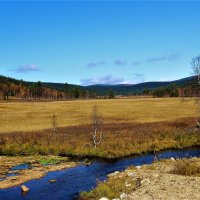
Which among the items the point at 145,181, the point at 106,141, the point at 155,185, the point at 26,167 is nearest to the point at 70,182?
the point at 145,181

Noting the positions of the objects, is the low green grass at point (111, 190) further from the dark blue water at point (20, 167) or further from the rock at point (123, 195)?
the dark blue water at point (20, 167)

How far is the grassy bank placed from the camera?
51.0 metres

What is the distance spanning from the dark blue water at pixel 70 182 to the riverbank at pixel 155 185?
9.29 ft

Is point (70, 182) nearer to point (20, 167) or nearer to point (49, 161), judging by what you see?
point (20, 167)

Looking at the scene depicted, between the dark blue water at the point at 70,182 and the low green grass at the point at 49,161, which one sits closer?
the dark blue water at the point at 70,182

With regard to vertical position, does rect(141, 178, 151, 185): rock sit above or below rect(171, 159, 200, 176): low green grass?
below

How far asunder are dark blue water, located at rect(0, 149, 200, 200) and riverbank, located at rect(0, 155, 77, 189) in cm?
120

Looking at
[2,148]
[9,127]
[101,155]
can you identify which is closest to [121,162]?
[101,155]

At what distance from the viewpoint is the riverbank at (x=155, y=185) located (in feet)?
80.8

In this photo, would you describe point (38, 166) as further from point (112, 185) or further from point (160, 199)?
point (160, 199)

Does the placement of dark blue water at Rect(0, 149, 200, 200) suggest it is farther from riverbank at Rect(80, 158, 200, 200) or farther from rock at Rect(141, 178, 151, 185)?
rock at Rect(141, 178, 151, 185)

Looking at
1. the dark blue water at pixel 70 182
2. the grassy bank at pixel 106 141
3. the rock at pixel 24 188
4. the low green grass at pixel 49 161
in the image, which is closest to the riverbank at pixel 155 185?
the dark blue water at pixel 70 182

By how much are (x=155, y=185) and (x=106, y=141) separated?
92.7ft

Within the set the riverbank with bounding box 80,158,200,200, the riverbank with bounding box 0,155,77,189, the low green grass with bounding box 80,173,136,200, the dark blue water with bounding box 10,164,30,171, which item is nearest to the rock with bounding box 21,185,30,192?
the riverbank with bounding box 0,155,77,189
